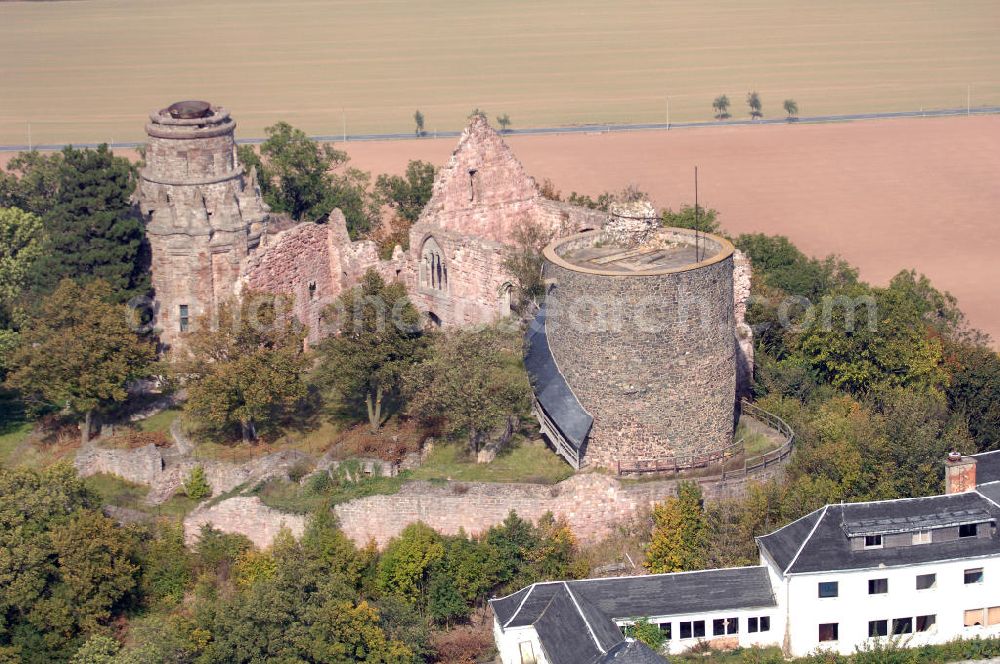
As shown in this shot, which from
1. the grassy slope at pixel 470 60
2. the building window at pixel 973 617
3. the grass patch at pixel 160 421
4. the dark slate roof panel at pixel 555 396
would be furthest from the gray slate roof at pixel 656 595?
the grassy slope at pixel 470 60

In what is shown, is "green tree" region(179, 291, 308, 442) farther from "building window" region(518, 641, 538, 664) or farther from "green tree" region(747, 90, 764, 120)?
"green tree" region(747, 90, 764, 120)

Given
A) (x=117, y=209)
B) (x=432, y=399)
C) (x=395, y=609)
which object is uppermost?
(x=117, y=209)

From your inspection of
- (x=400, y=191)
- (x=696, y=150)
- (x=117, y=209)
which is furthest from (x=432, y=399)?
(x=696, y=150)

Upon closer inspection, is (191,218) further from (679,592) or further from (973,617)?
(973,617)

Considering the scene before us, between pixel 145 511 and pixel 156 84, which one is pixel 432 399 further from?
pixel 156 84

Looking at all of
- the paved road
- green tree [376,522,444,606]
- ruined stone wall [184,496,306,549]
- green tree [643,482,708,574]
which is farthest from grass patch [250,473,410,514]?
the paved road

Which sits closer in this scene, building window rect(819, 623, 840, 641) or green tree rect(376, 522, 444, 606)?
building window rect(819, 623, 840, 641)
